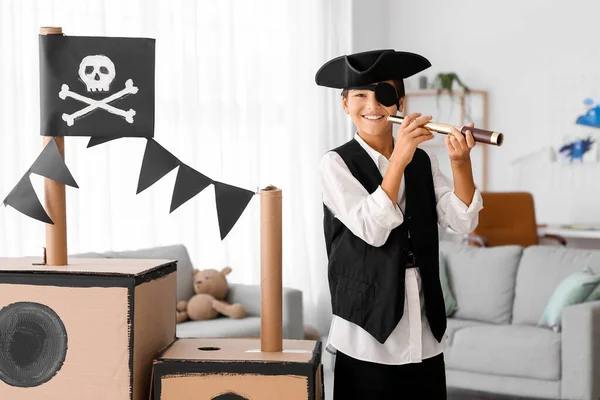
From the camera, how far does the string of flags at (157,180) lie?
5.06 ft

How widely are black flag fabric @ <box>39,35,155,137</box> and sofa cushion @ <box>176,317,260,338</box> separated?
267 centimetres

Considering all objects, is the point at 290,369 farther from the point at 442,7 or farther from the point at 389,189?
the point at 442,7

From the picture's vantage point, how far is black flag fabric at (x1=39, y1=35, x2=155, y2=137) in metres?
1.52

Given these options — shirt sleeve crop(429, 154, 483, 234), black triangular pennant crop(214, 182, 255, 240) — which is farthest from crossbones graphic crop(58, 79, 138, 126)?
shirt sleeve crop(429, 154, 483, 234)

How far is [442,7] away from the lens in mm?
7176

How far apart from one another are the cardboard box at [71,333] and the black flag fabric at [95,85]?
262mm

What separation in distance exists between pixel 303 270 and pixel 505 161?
2.06m

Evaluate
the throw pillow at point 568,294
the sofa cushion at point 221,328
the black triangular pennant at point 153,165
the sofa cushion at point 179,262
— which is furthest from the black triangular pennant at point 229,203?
the throw pillow at point 568,294

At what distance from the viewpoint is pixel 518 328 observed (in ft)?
14.3

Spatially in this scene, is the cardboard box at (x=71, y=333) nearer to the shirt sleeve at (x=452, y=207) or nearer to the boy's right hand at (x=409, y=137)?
the boy's right hand at (x=409, y=137)

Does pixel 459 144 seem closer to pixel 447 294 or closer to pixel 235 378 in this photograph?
pixel 235 378

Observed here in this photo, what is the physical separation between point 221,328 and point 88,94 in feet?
9.36

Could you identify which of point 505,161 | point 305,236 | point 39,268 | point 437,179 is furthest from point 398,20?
point 39,268

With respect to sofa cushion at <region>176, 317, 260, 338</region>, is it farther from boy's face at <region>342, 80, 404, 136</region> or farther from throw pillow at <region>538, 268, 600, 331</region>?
boy's face at <region>342, 80, 404, 136</region>
